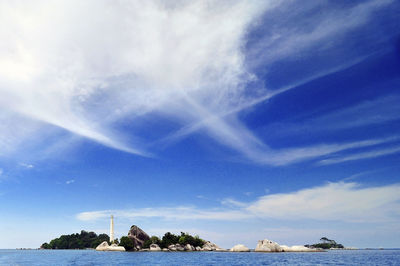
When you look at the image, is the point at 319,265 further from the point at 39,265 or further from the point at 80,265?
the point at 39,265

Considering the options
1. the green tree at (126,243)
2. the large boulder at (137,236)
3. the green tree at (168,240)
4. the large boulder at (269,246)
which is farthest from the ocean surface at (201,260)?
the large boulder at (137,236)

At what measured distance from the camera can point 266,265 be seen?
76312mm

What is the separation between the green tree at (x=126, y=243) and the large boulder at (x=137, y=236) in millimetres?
2262

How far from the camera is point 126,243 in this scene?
16962 cm

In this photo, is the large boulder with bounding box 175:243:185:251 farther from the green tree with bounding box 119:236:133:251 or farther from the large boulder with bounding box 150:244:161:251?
the green tree with bounding box 119:236:133:251

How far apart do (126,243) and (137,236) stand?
7.10 metres

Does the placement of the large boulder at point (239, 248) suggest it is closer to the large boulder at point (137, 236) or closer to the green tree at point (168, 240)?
the green tree at point (168, 240)

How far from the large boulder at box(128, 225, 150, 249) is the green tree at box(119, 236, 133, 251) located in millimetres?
2262

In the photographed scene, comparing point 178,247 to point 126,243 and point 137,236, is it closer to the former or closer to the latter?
point 137,236

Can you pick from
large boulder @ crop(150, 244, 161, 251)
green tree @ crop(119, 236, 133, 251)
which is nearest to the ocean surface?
green tree @ crop(119, 236, 133, 251)

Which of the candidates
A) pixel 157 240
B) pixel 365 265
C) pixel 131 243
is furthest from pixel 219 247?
pixel 365 265

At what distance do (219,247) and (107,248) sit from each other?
6820cm

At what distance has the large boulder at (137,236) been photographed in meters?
172

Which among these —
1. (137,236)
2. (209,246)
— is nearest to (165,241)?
(137,236)
